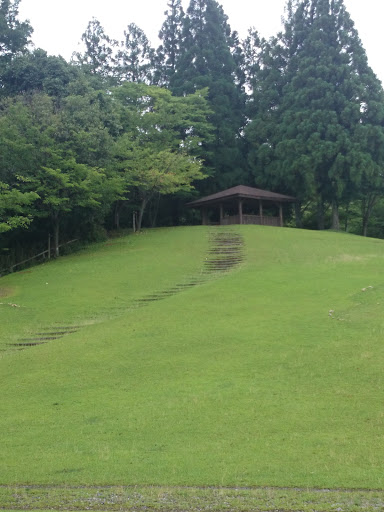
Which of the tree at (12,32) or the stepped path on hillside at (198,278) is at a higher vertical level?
the tree at (12,32)

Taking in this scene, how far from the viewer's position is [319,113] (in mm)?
39344

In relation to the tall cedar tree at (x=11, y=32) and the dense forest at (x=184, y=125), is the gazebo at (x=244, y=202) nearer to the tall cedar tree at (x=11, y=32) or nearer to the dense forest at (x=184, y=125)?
the dense forest at (x=184, y=125)

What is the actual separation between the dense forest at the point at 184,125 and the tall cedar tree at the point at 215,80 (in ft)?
0.40

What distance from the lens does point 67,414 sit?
8352 mm

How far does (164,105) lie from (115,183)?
1311 centimetres

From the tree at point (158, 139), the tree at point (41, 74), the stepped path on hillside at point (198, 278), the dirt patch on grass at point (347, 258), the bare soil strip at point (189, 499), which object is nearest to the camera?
the bare soil strip at point (189, 499)

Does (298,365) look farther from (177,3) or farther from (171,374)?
(177,3)

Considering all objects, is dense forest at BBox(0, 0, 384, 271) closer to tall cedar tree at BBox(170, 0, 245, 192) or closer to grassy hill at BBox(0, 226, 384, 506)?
tall cedar tree at BBox(170, 0, 245, 192)

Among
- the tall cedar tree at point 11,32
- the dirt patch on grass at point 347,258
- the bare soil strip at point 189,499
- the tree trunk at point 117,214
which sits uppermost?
the tall cedar tree at point 11,32

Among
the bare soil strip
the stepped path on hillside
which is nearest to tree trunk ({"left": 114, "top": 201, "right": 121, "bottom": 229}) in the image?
the stepped path on hillside

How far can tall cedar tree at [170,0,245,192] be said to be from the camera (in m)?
45.0

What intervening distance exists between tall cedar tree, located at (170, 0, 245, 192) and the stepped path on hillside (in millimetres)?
12083

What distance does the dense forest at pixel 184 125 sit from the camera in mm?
27297

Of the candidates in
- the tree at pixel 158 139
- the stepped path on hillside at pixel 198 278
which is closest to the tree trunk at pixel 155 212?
the tree at pixel 158 139
